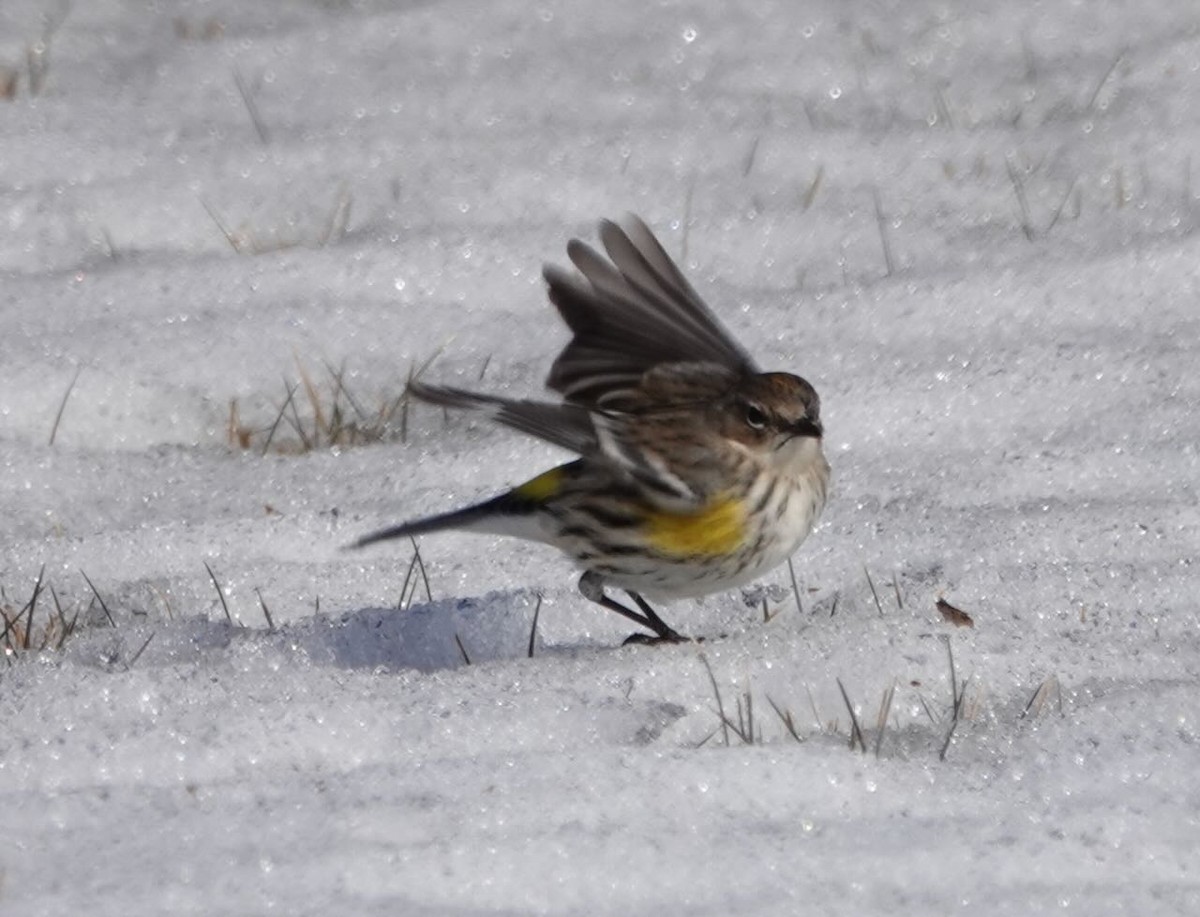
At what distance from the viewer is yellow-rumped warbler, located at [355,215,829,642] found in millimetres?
5082

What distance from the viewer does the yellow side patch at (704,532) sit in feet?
16.6

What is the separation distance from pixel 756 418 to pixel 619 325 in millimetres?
532

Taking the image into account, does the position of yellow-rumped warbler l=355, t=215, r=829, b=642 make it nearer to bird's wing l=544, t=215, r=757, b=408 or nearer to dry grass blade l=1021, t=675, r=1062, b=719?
bird's wing l=544, t=215, r=757, b=408

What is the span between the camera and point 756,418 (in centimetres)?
523

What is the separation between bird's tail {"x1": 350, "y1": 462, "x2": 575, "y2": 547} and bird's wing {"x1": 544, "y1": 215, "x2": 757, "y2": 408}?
0.28 m

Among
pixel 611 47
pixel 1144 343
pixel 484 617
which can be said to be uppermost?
pixel 611 47

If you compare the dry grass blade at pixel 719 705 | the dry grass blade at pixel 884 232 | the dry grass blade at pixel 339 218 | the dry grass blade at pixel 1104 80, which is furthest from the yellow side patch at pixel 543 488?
the dry grass blade at pixel 1104 80

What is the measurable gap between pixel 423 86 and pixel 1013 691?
5.91 meters

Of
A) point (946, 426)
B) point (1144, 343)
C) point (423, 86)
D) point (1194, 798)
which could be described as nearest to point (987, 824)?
point (1194, 798)

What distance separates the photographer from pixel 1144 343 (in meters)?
7.21

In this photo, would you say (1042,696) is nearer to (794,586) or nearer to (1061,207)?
(794,586)

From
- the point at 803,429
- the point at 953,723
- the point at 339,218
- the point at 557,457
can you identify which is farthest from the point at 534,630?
the point at 339,218

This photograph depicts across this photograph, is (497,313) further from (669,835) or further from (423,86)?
(669,835)

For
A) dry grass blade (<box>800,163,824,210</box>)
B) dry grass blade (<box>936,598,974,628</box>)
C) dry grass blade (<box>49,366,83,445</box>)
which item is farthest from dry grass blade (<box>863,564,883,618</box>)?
dry grass blade (<box>800,163,824,210</box>)
